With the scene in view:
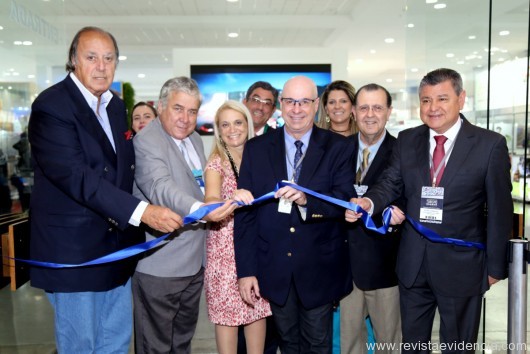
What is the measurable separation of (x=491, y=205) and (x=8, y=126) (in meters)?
5.54

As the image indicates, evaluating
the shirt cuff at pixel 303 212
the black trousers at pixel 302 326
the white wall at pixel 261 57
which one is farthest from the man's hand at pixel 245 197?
the white wall at pixel 261 57

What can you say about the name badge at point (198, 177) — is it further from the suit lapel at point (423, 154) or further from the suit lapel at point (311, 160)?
the suit lapel at point (423, 154)

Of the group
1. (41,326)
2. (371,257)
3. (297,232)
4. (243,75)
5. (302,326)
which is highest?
(243,75)

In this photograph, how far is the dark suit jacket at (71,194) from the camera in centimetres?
229

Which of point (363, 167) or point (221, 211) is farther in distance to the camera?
point (363, 167)

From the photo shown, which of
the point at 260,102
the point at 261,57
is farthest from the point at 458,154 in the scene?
the point at 261,57

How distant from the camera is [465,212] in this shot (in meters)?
2.61

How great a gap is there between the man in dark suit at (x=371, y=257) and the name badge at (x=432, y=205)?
1.18 ft

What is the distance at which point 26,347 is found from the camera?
4277 mm

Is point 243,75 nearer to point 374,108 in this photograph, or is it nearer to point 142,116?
point 142,116

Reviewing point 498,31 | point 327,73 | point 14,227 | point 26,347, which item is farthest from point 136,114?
point 327,73

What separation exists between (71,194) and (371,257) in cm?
177

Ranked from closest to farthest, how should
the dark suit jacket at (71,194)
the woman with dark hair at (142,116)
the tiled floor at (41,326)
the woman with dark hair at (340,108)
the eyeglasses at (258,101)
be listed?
the dark suit jacket at (71,194) < the woman with dark hair at (340,108) < the tiled floor at (41,326) < the eyeglasses at (258,101) < the woman with dark hair at (142,116)

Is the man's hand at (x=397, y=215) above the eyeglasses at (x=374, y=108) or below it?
below
